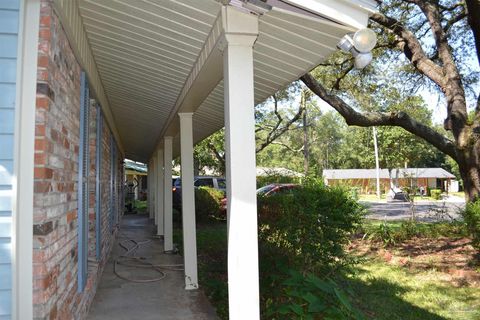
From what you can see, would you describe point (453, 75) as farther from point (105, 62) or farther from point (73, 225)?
point (73, 225)

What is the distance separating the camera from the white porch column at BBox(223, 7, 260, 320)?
304 cm

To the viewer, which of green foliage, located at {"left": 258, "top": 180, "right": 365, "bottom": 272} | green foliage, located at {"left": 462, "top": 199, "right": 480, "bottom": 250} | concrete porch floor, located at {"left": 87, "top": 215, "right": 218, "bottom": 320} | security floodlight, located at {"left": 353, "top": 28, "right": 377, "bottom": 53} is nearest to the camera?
security floodlight, located at {"left": 353, "top": 28, "right": 377, "bottom": 53}

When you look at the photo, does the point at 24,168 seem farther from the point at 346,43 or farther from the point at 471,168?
the point at 471,168

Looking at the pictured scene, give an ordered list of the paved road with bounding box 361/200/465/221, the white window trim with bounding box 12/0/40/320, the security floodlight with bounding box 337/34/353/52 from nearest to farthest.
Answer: the white window trim with bounding box 12/0/40/320, the security floodlight with bounding box 337/34/353/52, the paved road with bounding box 361/200/465/221

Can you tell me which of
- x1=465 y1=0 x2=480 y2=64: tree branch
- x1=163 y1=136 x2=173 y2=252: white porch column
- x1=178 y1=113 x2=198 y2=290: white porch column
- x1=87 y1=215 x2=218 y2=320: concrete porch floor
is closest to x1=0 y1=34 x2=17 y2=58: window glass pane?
x1=87 y1=215 x2=218 y2=320: concrete porch floor

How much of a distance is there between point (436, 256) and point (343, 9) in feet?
26.7

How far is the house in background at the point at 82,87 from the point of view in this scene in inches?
103

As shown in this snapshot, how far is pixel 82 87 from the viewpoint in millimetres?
4363

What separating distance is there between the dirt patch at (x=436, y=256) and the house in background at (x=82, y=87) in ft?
19.0

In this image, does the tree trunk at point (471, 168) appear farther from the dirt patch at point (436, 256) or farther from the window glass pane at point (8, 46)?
the window glass pane at point (8, 46)

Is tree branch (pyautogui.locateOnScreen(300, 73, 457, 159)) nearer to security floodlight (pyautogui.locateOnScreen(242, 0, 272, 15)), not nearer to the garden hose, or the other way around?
the garden hose

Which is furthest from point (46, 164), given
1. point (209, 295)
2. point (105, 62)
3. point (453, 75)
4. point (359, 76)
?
point (359, 76)

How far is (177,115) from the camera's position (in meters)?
6.62

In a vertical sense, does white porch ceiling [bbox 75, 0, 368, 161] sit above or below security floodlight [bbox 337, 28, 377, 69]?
above
